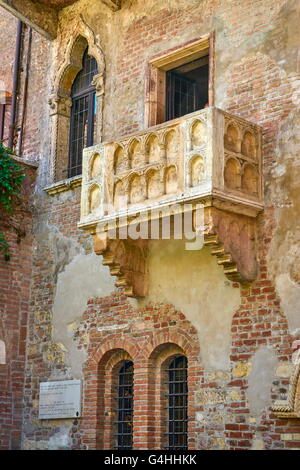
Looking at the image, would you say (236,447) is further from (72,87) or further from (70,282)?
(72,87)

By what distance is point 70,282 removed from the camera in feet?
43.3

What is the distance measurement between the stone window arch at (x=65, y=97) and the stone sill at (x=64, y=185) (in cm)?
19

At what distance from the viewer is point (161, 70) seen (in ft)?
41.9

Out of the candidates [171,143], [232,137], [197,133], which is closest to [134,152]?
[171,143]

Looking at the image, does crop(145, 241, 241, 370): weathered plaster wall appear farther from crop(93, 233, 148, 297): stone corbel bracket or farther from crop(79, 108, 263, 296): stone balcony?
crop(79, 108, 263, 296): stone balcony

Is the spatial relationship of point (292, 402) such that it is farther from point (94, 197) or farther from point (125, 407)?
point (94, 197)

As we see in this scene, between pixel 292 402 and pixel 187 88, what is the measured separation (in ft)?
18.6

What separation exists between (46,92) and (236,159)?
5.58m

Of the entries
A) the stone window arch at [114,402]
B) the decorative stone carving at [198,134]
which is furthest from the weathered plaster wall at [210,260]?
the decorative stone carving at [198,134]

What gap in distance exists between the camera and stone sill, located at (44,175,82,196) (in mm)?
13336

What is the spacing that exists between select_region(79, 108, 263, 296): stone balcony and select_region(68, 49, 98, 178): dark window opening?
2.50 metres
